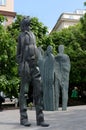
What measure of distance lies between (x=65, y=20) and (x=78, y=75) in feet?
183

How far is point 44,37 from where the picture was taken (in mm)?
32500

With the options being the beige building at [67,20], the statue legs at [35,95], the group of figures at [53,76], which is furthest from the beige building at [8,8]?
the statue legs at [35,95]

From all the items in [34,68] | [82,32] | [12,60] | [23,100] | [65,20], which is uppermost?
[65,20]

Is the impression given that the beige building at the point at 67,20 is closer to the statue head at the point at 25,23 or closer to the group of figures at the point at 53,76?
the group of figures at the point at 53,76

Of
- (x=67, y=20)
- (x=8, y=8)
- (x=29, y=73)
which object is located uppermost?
(x=67, y=20)

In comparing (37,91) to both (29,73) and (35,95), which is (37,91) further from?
(29,73)

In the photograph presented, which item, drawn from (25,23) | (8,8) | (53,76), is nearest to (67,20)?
(8,8)

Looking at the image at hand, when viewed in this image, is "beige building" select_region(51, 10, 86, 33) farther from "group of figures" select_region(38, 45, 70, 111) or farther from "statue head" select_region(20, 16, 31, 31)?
"statue head" select_region(20, 16, 31, 31)

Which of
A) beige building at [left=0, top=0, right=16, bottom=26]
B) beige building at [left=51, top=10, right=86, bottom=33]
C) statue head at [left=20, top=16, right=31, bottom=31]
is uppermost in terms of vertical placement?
beige building at [left=51, top=10, right=86, bottom=33]

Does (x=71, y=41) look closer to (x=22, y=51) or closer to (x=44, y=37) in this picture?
(x=44, y=37)

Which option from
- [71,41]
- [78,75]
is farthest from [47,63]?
[71,41]

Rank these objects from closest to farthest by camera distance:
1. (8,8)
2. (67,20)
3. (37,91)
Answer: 1. (37,91)
2. (8,8)
3. (67,20)

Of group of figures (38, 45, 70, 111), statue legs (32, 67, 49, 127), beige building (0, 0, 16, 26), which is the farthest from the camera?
beige building (0, 0, 16, 26)

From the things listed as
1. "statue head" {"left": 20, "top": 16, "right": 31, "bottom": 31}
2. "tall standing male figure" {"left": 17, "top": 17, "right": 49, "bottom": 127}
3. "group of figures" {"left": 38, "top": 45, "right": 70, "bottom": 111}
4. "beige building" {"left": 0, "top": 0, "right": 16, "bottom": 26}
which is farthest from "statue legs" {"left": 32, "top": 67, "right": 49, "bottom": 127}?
"beige building" {"left": 0, "top": 0, "right": 16, "bottom": 26}
